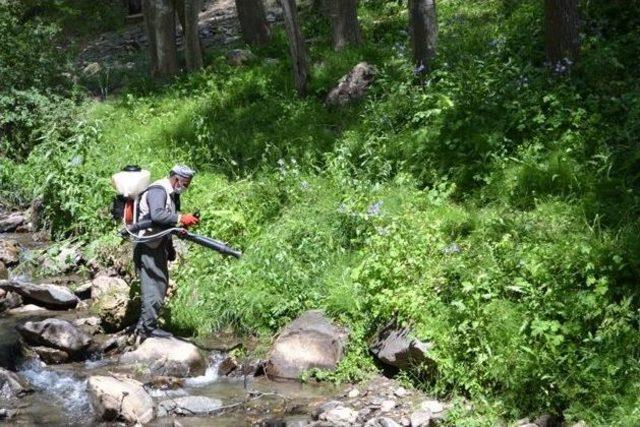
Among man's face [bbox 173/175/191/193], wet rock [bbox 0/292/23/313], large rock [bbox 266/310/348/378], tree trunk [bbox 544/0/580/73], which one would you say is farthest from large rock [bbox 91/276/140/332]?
tree trunk [bbox 544/0/580/73]

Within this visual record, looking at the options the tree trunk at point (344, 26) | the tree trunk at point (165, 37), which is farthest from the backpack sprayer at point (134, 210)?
the tree trunk at point (165, 37)

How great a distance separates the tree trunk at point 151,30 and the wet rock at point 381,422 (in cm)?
1184

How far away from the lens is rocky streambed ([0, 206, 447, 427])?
7336 mm

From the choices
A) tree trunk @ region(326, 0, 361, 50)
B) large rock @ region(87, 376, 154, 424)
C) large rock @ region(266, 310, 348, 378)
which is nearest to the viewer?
large rock @ region(87, 376, 154, 424)

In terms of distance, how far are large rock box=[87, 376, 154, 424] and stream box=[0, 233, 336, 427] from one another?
3.6 inches

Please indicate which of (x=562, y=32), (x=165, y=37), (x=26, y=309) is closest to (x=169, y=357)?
(x=26, y=309)

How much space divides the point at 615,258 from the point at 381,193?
353 centimetres

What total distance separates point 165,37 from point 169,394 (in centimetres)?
1044

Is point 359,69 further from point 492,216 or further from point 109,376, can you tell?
point 109,376

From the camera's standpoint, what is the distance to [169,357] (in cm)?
855

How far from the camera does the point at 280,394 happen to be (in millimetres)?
7805

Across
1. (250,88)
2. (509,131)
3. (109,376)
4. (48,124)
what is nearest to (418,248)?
(509,131)

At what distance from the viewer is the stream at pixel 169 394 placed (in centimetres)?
738

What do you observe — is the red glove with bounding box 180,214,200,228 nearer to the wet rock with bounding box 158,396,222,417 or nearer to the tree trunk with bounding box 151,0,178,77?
the wet rock with bounding box 158,396,222,417
